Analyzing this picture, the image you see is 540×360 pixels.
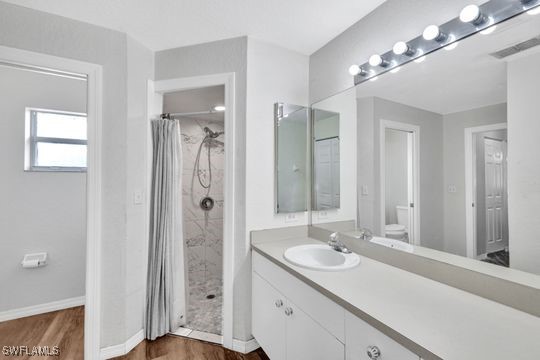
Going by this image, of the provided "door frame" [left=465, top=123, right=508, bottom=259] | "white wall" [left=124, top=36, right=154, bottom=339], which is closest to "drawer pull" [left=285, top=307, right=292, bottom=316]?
"door frame" [left=465, top=123, right=508, bottom=259]

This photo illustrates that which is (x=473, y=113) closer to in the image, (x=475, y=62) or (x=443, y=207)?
(x=475, y=62)

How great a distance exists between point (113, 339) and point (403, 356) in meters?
1.91

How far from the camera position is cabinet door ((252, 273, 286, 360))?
1418 mm

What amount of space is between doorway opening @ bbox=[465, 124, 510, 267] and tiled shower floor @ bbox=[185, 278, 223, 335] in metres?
1.91

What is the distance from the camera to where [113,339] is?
1724 millimetres

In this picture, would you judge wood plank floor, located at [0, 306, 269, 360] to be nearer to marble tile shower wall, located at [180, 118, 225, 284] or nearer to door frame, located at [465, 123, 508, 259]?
marble tile shower wall, located at [180, 118, 225, 284]

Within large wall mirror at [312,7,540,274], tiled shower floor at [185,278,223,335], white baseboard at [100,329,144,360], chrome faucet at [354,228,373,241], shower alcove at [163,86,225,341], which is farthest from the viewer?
shower alcove at [163,86,225,341]

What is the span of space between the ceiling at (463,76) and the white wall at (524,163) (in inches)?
1.9

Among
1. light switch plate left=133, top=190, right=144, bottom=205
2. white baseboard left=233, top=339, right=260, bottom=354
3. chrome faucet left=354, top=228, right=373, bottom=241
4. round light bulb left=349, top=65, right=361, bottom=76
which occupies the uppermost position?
round light bulb left=349, top=65, right=361, bottom=76

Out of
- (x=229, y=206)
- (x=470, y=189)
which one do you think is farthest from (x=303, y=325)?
(x=470, y=189)

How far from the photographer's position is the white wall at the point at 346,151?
1721 millimetres

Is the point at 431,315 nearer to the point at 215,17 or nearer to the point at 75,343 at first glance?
the point at 215,17

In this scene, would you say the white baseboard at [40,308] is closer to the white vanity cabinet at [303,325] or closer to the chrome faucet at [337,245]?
the white vanity cabinet at [303,325]

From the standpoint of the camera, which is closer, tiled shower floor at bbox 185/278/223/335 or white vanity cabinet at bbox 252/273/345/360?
white vanity cabinet at bbox 252/273/345/360
